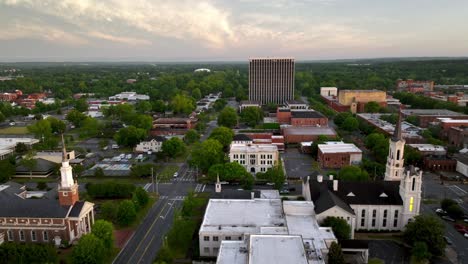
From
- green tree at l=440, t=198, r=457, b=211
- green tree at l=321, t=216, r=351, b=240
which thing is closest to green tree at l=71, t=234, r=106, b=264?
green tree at l=321, t=216, r=351, b=240

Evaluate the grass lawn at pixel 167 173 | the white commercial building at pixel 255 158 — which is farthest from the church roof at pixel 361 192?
the grass lawn at pixel 167 173

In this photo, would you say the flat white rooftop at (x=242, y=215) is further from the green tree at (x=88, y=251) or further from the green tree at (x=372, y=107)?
the green tree at (x=372, y=107)

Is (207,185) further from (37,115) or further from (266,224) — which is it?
(37,115)

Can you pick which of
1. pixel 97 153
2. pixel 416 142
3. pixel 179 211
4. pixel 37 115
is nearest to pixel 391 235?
pixel 179 211

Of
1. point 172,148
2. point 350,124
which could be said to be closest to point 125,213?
point 172,148

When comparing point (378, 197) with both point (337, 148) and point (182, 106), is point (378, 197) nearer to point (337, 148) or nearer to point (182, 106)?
point (337, 148)

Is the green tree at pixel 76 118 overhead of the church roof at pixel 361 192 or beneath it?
beneath
